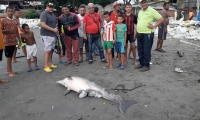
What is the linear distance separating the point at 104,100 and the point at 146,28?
273 centimetres

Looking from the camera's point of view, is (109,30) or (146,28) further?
(109,30)

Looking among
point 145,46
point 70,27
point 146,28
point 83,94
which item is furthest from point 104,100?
point 70,27

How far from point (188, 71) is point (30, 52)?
4914 millimetres

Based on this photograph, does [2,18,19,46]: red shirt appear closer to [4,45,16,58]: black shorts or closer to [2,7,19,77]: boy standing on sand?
[2,7,19,77]: boy standing on sand

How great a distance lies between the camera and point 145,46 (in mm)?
5805

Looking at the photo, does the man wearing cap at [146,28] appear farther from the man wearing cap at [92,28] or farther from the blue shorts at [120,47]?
the man wearing cap at [92,28]

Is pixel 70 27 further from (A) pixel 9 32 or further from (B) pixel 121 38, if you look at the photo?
(A) pixel 9 32

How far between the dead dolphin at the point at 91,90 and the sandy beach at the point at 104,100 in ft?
0.35

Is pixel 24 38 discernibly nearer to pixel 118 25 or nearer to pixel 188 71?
pixel 118 25

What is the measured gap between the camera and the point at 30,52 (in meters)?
5.98

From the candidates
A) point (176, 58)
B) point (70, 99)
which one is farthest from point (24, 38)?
point (176, 58)

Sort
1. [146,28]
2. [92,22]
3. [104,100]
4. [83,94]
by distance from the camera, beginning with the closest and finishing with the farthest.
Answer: [104,100] < [83,94] < [146,28] < [92,22]

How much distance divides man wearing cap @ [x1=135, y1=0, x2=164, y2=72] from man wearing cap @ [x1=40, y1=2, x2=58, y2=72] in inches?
102

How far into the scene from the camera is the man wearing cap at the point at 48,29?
18.7 feet
